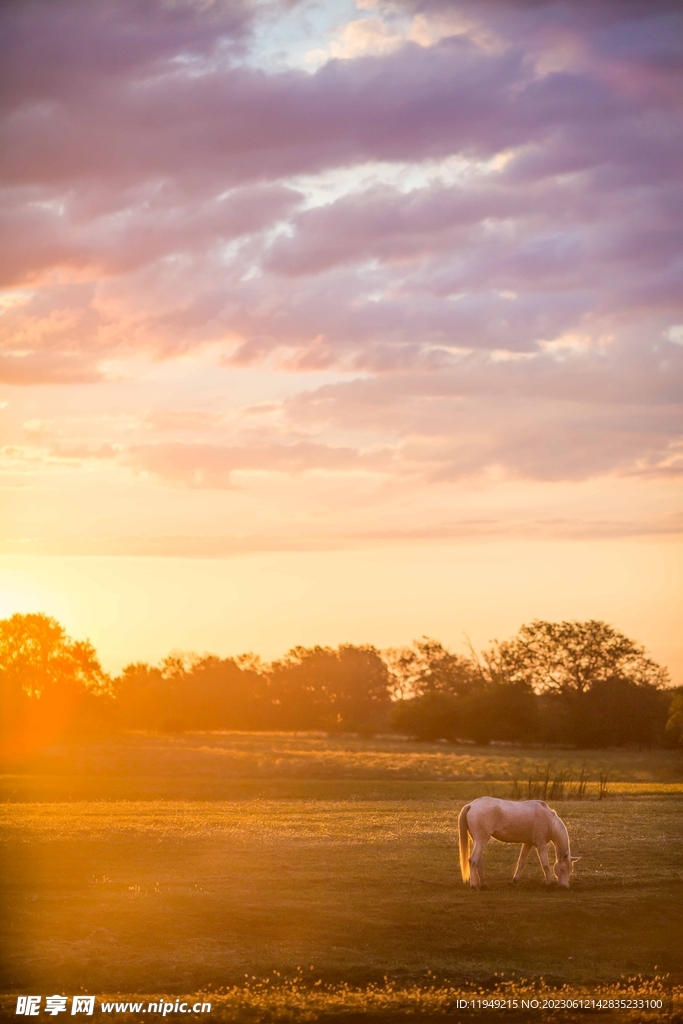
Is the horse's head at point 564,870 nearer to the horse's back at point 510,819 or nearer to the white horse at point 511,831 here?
the white horse at point 511,831

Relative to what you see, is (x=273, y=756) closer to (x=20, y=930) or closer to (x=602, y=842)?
(x=602, y=842)

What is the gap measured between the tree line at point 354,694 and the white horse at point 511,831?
156ft

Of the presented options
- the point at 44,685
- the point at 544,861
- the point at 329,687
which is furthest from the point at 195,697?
the point at 544,861

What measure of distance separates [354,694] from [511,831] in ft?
Answer: 376

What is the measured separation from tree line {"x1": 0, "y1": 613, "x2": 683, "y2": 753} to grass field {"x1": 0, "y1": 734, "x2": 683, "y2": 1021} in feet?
126

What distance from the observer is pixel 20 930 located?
48.3ft

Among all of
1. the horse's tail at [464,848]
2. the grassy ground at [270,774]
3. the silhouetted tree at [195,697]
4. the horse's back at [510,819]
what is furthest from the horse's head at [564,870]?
the silhouetted tree at [195,697]

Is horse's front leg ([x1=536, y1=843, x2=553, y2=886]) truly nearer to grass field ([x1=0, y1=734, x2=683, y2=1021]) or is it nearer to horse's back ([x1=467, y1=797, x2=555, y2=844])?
horse's back ([x1=467, y1=797, x2=555, y2=844])

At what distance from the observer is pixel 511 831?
18984 mm

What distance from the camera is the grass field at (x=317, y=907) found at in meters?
12.9

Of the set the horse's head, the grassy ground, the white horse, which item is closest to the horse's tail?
the white horse

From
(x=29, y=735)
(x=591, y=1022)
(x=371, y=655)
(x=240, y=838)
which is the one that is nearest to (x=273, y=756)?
(x=29, y=735)

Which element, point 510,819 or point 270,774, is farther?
point 270,774

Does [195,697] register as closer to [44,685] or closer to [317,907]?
[44,685]
